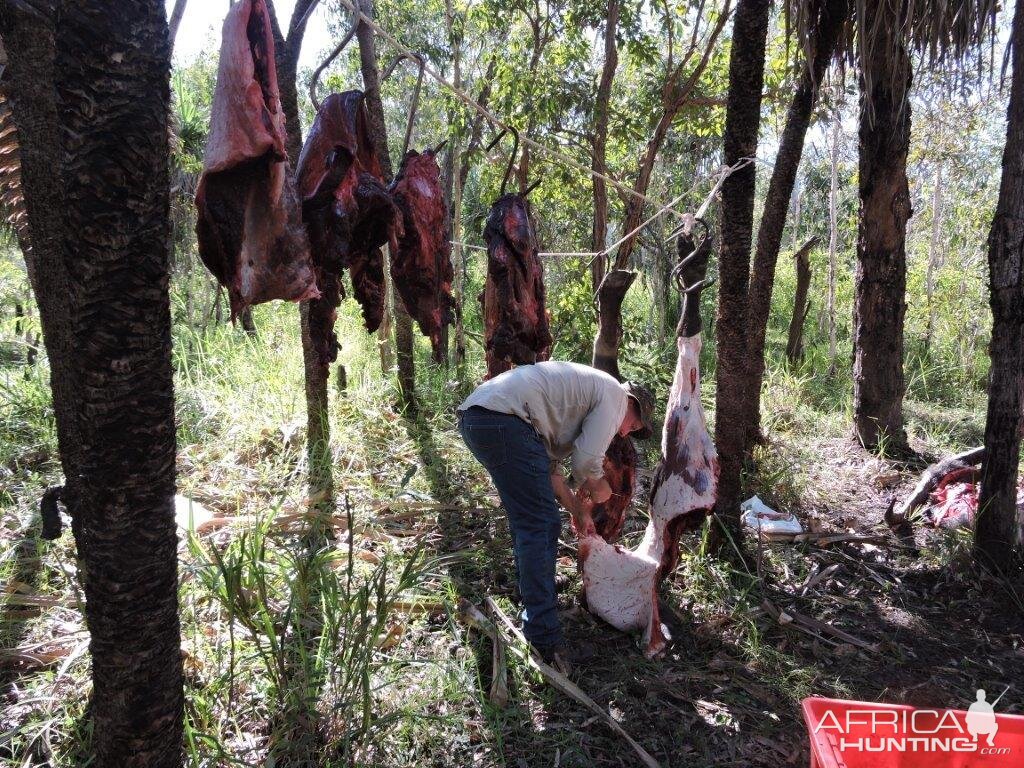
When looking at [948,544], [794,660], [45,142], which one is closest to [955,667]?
[794,660]

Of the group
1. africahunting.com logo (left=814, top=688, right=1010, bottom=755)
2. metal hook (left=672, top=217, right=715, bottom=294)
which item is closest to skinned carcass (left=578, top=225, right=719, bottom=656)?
metal hook (left=672, top=217, right=715, bottom=294)

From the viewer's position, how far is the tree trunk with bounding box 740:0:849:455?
4266 mm

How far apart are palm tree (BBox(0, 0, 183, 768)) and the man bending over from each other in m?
1.41

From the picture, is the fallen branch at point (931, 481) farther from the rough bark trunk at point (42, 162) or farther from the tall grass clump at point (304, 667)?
the rough bark trunk at point (42, 162)

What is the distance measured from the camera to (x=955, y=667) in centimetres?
299

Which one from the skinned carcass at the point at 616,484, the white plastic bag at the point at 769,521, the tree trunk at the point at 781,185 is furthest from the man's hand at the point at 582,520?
the tree trunk at the point at 781,185

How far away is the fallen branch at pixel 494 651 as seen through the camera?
2520mm

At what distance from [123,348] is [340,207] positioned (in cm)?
114

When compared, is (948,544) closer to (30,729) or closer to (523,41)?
(30,729)

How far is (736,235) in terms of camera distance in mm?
3305

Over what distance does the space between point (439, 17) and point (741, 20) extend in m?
9.66

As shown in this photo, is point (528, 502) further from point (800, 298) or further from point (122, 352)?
point (800, 298)

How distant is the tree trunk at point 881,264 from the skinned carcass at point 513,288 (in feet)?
11.1

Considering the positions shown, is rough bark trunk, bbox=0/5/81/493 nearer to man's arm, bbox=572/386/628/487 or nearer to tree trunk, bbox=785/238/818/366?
man's arm, bbox=572/386/628/487
